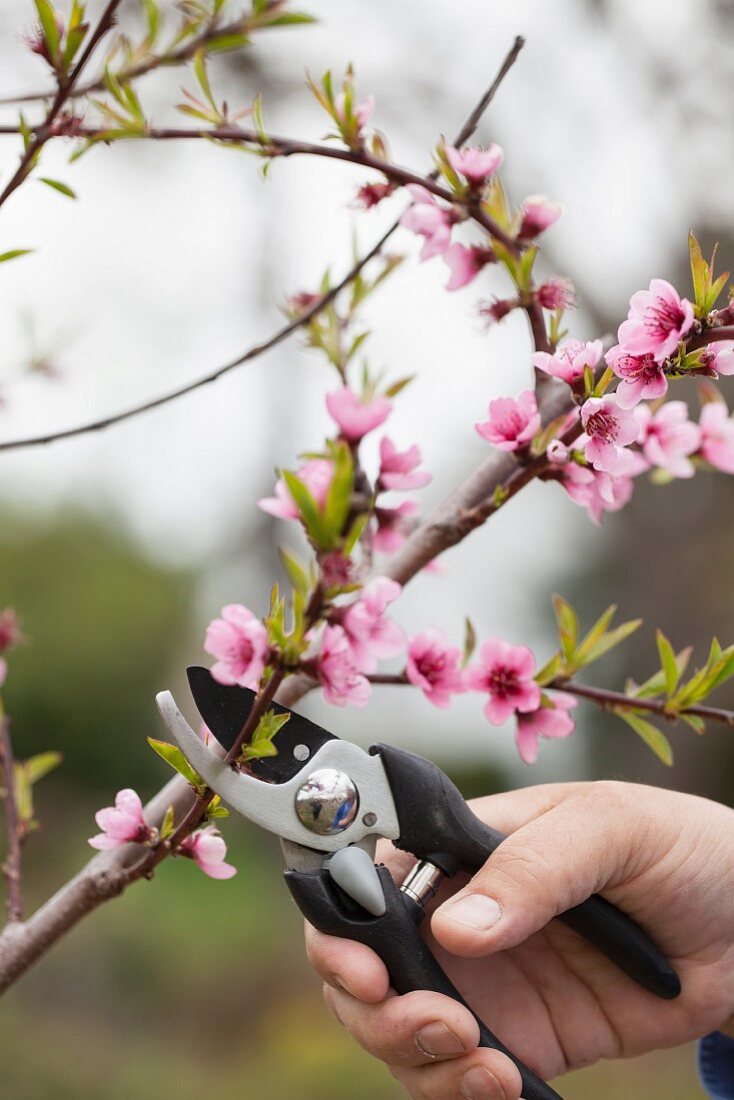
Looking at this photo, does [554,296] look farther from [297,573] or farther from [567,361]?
[297,573]

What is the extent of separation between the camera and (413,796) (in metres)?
0.94

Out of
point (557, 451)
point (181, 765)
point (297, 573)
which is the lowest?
point (181, 765)

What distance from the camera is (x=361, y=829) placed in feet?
3.06

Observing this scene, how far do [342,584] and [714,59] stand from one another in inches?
234

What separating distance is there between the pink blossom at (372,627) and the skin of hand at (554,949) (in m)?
0.28

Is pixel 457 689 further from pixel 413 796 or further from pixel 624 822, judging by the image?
pixel 624 822

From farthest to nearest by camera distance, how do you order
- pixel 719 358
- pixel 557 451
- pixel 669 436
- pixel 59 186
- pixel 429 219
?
1. pixel 669 436
2. pixel 429 219
3. pixel 59 186
4. pixel 557 451
5. pixel 719 358

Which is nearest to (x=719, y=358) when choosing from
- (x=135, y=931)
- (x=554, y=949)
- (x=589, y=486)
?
(x=589, y=486)

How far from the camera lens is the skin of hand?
872 mm

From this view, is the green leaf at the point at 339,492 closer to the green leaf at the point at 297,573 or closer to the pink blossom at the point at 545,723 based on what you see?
the green leaf at the point at 297,573

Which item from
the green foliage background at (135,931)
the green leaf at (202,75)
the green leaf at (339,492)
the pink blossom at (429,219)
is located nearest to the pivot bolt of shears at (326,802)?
the green leaf at (339,492)

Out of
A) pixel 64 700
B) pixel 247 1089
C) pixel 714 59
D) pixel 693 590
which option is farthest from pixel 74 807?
pixel 714 59

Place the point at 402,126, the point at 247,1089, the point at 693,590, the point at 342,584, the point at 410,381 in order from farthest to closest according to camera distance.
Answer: the point at 693,590 < the point at 402,126 < the point at 247,1089 < the point at 410,381 < the point at 342,584

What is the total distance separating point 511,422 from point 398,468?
139 mm
